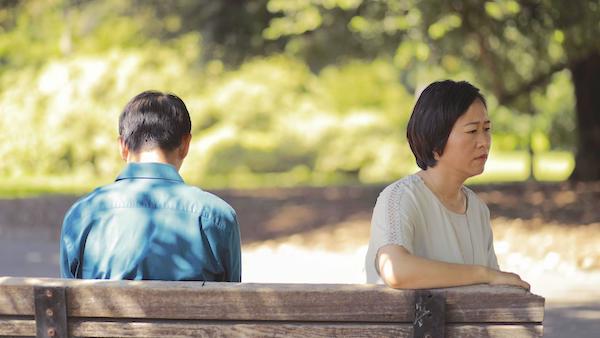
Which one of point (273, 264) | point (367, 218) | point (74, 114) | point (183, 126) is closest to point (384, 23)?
point (367, 218)

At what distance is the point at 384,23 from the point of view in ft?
50.5

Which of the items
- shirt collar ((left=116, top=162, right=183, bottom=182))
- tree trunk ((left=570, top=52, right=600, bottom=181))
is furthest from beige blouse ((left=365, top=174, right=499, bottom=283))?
tree trunk ((left=570, top=52, right=600, bottom=181))

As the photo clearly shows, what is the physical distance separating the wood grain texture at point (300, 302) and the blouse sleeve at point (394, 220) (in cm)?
49

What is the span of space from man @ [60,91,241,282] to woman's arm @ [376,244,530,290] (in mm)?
645

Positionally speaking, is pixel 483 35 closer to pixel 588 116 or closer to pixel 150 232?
pixel 588 116

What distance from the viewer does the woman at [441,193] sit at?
348 cm

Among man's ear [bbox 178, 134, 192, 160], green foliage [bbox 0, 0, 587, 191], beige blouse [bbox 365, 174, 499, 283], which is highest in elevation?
green foliage [bbox 0, 0, 587, 191]

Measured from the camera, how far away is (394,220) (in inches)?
136

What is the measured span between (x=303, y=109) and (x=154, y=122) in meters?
25.0

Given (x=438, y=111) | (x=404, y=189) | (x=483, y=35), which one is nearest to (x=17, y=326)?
(x=404, y=189)

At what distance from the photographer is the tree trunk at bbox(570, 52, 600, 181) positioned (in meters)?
18.2

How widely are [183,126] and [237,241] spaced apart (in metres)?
0.47

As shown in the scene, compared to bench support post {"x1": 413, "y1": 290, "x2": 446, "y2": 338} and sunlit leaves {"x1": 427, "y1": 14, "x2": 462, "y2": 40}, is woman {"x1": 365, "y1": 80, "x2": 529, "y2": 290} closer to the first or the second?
bench support post {"x1": 413, "y1": 290, "x2": 446, "y2": 338}

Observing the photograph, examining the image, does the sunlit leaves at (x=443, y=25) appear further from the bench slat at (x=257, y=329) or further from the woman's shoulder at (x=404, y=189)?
the bench slat at (x=257, y=329)
